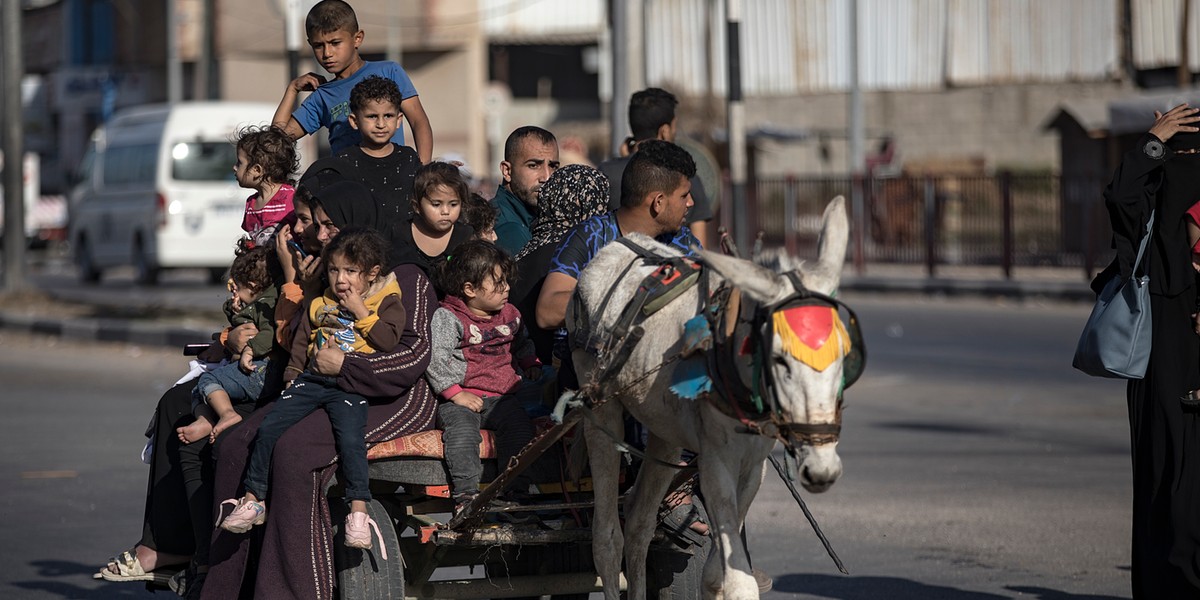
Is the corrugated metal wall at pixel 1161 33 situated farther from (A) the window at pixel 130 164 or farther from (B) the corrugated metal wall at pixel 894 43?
(A) the window at pixel 130 164

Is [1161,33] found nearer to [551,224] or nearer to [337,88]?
[337,88]

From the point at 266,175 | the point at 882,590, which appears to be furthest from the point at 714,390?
the point at 882,590

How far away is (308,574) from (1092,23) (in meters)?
31.6

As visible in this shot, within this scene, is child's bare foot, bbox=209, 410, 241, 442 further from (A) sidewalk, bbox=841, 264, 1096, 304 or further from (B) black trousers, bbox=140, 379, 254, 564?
(A) sidewalk, bbox=841, 264, 1096, 304

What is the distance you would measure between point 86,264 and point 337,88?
21.6 meters

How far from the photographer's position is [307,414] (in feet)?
17.5

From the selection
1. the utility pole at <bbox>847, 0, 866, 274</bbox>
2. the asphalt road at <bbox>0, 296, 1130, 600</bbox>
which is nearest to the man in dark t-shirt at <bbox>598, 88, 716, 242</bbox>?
the asphalt road at <bbox>0, 296, 1130, 600</bbox>

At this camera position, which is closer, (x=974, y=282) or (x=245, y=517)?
(x=245, y=517)

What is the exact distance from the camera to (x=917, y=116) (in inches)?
1453

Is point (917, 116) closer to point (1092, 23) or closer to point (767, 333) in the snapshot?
point (1092, 23)

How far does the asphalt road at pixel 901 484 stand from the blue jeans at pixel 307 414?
222cm

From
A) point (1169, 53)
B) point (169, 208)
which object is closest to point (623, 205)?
point (169, 208)

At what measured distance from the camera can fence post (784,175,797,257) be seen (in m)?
28.6

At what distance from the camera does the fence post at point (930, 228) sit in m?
25.8
